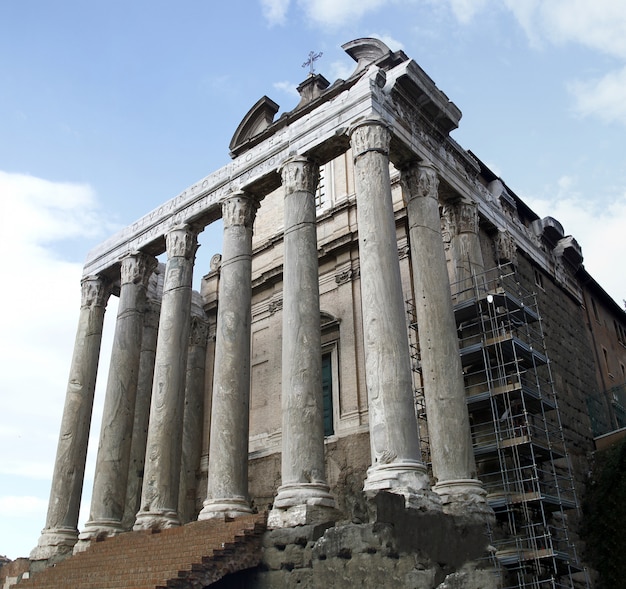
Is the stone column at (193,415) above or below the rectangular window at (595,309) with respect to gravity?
below

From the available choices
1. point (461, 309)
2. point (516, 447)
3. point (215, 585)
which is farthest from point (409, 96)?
point (215, 585)

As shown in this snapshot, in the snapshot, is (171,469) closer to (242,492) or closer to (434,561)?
(242,492)

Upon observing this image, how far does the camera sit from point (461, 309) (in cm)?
1580

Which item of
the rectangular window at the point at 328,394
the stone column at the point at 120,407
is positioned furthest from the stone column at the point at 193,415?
the rectangular window at the point at 328,394

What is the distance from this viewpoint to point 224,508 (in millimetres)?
13852

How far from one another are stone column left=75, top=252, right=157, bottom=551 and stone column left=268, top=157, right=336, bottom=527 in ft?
20.7

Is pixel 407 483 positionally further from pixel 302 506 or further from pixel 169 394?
pixel 169 394

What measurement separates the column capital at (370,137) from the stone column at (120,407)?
8.29m

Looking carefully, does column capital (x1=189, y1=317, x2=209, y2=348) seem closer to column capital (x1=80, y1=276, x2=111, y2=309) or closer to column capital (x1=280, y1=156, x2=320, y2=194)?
column capital (x1=80, y1=276, x2=111, y2=309)

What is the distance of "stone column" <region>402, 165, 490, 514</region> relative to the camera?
12703mm

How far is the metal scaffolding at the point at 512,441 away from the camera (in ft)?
43.4

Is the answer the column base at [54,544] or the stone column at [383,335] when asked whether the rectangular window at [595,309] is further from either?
the column base at [54,544]

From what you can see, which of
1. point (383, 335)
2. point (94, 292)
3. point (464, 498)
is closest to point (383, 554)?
point (464, 498)

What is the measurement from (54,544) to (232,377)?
678 cm
